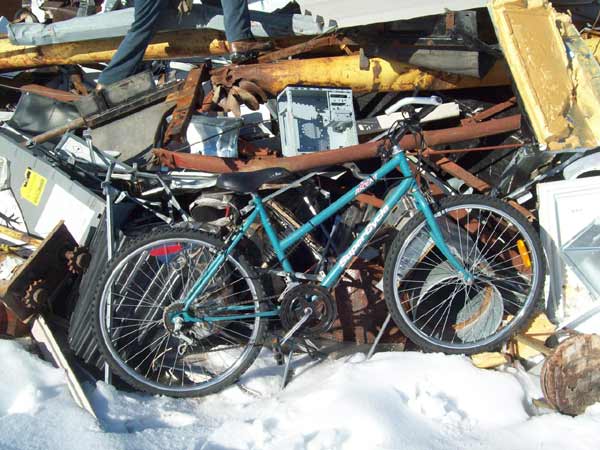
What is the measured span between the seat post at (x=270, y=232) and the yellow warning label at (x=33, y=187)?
1697 millimetres

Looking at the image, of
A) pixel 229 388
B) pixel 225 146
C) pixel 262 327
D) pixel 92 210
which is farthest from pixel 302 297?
pixel 92 210

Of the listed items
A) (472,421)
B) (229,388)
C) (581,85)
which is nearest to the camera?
(472,421)

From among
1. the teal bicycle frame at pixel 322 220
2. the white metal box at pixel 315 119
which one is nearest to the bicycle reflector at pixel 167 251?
the teal bicycle frame at pixel 322 220

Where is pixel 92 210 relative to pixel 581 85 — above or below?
below

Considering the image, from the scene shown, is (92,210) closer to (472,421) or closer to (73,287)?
(73,287)

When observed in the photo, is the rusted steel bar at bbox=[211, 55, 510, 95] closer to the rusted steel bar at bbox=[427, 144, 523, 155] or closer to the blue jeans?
the blue jeans

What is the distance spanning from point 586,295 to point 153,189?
297 centimetres

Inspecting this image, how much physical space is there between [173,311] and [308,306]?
800 mm

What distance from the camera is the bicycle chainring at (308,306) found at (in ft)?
11.8

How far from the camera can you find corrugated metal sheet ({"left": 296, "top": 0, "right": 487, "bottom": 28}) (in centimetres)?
400

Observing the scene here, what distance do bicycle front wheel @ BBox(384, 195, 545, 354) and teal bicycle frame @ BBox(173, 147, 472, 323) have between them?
12 cm

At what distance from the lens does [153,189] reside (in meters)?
4.23

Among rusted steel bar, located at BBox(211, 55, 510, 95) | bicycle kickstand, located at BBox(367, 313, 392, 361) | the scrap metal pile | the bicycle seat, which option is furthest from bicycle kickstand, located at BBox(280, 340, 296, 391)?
rusted steel bar, located at BBox(211, 55, 510, 95)

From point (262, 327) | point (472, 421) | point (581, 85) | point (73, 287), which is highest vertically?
point (581, 85)
